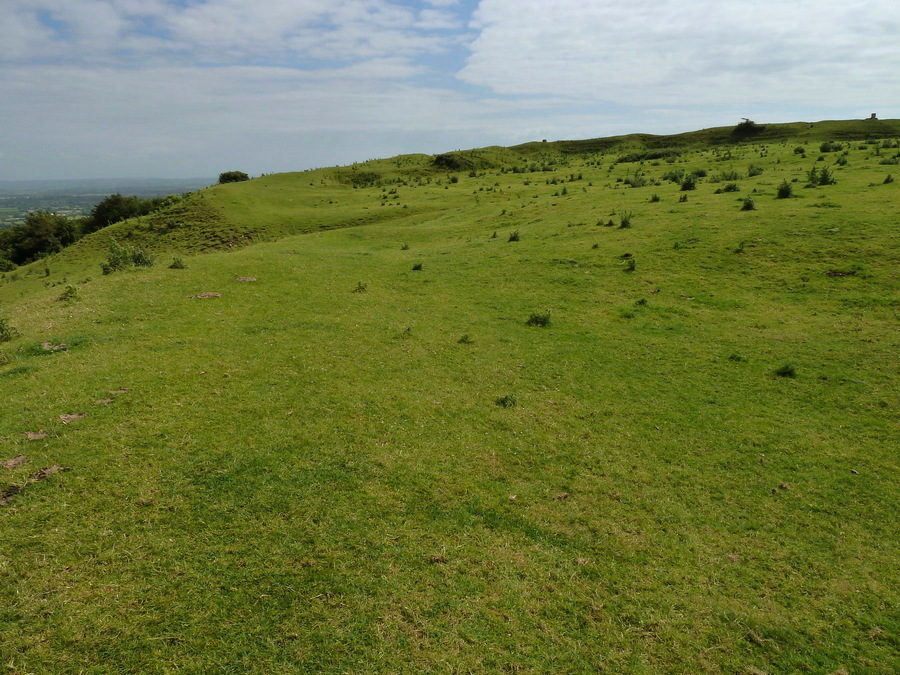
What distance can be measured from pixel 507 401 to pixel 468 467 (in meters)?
3.49

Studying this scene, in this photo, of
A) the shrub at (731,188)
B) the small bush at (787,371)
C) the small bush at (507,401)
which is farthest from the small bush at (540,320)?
the shrub at (731,188)

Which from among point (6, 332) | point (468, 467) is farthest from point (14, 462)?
point (6, 332)

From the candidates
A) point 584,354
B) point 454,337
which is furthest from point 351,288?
point 584,354

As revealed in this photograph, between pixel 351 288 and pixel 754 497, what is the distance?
21126mm

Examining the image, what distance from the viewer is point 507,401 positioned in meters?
14.0

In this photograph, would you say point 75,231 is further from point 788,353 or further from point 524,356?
point 788,353

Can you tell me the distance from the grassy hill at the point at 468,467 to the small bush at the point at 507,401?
21 cm

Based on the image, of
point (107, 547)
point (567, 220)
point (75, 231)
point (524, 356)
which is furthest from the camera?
point (75, 231)

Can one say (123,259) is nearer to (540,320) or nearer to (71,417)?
(71,417)

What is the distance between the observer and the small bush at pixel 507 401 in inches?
552

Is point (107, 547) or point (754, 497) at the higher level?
point (107, 547)

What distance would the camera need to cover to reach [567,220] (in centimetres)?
3631

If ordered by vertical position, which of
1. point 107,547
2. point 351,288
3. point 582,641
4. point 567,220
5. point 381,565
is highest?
point 567,220

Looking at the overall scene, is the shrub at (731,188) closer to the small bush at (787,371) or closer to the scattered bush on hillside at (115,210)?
the small bush at (787,371)
